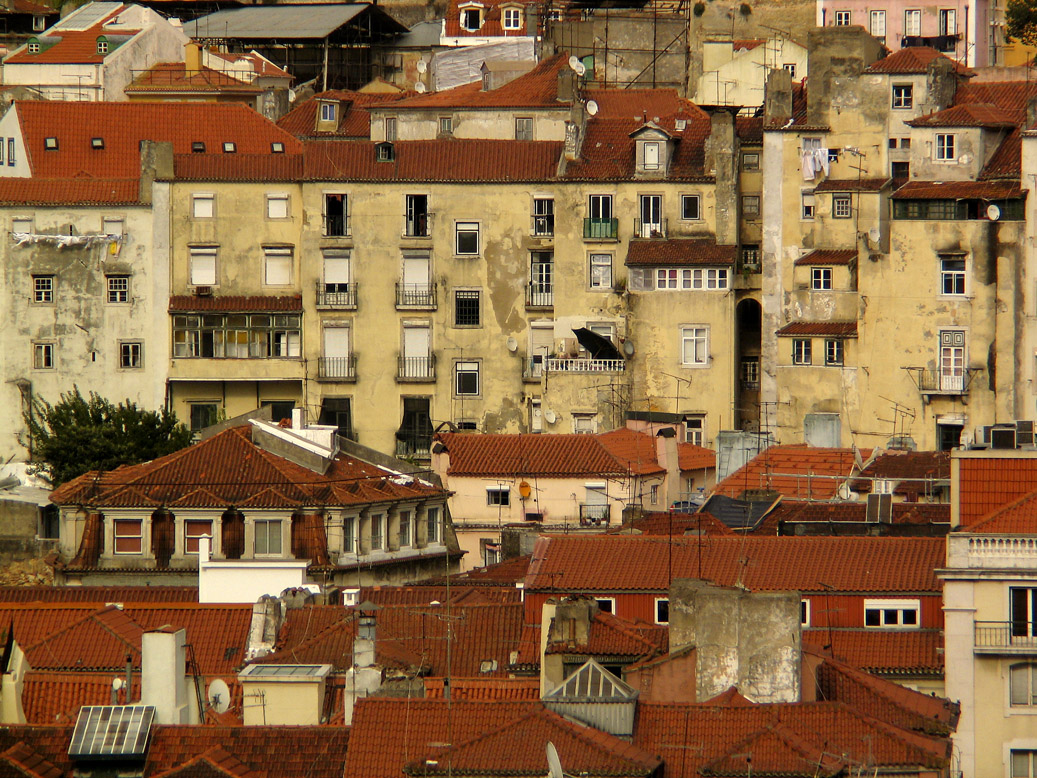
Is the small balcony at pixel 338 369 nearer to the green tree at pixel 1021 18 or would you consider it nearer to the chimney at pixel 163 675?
the chimney at pixel 163 675

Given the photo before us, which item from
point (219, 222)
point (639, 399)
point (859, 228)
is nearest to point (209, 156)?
point (219, 222)

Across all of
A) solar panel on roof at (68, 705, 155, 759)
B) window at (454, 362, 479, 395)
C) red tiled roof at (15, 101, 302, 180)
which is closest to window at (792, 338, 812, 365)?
window at (454, 362, 479, 395)

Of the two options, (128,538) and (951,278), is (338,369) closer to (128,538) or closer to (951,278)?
(128,538)

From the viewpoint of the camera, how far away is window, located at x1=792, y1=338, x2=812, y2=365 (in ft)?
287

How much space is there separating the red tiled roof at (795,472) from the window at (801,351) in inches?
254

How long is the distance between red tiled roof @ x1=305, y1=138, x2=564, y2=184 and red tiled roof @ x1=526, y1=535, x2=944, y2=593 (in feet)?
127

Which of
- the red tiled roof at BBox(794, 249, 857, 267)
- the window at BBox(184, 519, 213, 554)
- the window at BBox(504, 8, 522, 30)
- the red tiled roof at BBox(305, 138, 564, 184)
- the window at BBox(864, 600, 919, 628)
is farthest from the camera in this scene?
the window at BBox(504, 8, 522, 30)

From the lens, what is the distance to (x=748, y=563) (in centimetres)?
5356

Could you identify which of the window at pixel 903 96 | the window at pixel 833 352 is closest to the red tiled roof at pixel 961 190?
the window at pixel 903 96

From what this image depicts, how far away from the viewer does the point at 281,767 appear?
40.0 meters

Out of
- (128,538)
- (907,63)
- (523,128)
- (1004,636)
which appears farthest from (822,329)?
(1004,636)

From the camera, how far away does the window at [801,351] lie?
287 feet

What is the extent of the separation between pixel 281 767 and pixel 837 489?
35756 mm

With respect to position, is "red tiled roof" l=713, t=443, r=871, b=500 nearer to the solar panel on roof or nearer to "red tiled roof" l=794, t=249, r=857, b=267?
"red tiled roof" l=794, t=249, r=857, b=267
